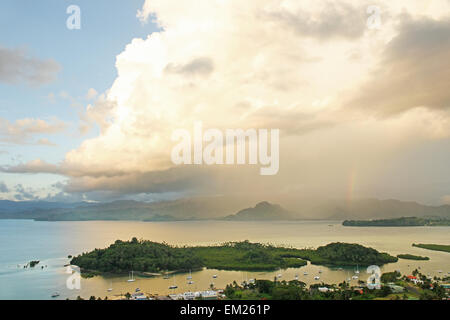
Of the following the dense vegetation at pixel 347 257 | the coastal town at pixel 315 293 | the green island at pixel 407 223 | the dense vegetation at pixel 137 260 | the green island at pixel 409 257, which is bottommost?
the green island at pixel 407 223

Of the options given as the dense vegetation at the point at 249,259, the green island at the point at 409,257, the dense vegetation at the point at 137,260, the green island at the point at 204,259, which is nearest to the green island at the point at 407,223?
the green island at the point at 409,257

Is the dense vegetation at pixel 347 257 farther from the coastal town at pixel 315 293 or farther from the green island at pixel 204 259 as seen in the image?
the coastal town at pixel 315 293

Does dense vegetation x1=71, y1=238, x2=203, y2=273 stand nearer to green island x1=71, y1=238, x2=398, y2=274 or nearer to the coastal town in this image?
green island x1=71, y1=238, x2=398, y2=274

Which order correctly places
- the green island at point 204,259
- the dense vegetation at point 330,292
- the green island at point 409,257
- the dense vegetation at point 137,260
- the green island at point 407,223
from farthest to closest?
the green island at point 407,223 → the green island at point 409,257 → the green island at point 204,259 → the dense vegetation at point 137,260 → the dense vegetation at point 330,292

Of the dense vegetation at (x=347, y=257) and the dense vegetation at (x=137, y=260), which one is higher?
the dense vegetation at (x=137, y=260)

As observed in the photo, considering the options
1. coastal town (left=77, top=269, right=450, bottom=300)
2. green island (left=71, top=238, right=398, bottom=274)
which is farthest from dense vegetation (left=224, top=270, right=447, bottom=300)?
green island (left=71, top=238, right=398, bottom=274)
